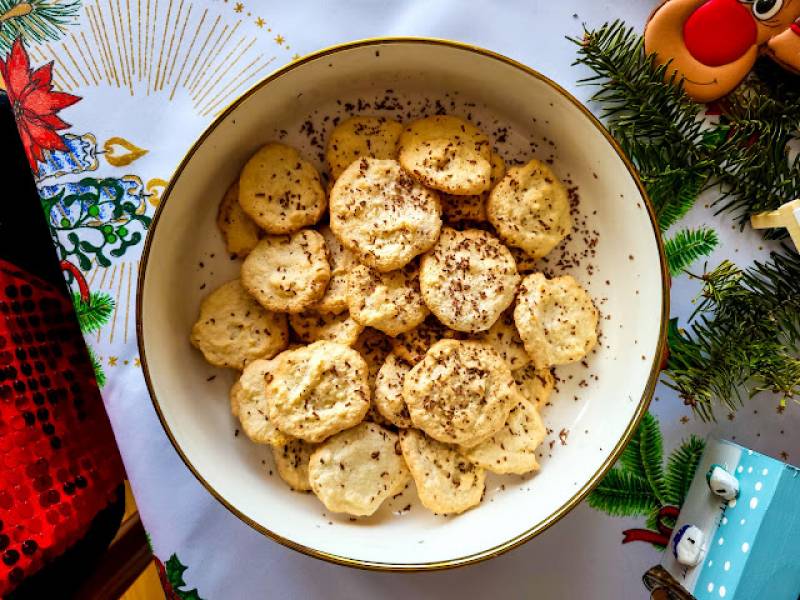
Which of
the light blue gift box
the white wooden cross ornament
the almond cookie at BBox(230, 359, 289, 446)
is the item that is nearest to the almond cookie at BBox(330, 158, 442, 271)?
the almond cookie at BBox(230, 359, 289, 446)

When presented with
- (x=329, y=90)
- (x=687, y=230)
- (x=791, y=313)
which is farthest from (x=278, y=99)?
(x=791, y=313)

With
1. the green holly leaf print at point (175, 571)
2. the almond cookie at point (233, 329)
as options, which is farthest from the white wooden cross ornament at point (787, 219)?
the green holly leaf print at point (175, 571)

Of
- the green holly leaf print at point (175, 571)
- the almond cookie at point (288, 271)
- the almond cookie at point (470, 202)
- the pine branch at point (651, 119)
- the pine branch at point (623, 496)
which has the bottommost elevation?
the green holly leaf print at point (175, 571)

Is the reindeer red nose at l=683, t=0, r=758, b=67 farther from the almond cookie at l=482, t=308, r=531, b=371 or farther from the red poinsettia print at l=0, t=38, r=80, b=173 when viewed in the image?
the red poinsettia print at l=0, t=38, r=80, b=173

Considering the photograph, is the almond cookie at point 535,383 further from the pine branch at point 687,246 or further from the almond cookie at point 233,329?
the almond cookie at point 233,329

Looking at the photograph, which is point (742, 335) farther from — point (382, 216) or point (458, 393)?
point (382, 216)

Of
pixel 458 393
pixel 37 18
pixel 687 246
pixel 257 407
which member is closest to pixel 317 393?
pixel 257 407
